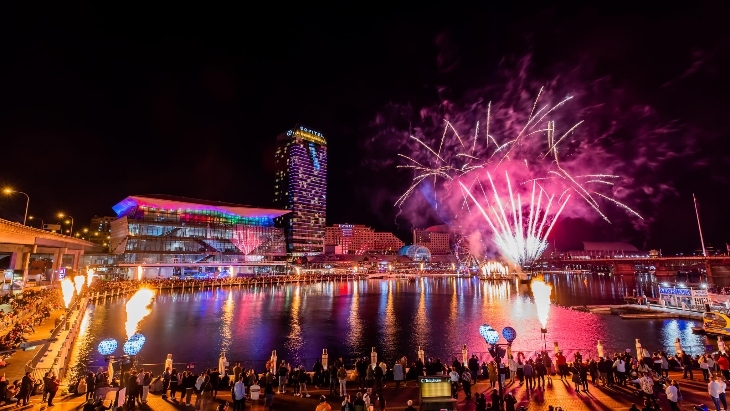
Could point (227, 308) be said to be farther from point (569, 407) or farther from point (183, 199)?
point (183, 199)

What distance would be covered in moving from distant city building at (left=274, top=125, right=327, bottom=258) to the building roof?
5857 centimetres

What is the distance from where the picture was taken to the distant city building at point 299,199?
185 metres

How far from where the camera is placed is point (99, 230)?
5827 inches

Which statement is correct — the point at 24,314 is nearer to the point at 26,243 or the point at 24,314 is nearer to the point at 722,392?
the point at 26,243

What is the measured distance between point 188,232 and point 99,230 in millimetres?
70755

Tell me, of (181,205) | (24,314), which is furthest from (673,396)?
(181,205)

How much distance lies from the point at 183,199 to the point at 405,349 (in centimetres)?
9773

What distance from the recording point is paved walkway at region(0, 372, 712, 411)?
1277 centimetres

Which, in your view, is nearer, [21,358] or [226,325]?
[21,358]

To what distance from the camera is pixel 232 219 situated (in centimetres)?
11931

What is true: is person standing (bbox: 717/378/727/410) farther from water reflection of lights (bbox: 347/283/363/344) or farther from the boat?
the boat

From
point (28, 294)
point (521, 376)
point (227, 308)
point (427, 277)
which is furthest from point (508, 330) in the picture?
point (427, 277)

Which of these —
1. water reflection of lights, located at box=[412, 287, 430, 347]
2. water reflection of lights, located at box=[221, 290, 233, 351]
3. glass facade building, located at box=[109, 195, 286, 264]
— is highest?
glass facade building, located at box=[109, 195, 286, 264]

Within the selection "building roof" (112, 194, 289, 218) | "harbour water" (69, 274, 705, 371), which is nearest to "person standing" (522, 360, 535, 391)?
"harbour water" (69, 274, 705, 371)
